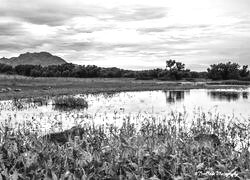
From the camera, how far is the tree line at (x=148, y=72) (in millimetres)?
109875

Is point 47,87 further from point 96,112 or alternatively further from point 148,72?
point 148,72

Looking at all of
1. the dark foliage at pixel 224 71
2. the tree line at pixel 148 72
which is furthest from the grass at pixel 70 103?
the dark foliage at pixel 224 71

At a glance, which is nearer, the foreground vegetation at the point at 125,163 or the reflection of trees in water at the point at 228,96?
the foreground vegetation at the point at 125,163

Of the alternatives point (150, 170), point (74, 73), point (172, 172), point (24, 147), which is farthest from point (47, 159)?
point (74, 73)

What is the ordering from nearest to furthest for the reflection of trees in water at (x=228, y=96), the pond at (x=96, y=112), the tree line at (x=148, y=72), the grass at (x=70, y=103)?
the pond at (x=96, y=112)
the grass at (x=70, y=103)
the reflection of trees in water at (x=228, y=96)
the tree line at (x=148, y=72)

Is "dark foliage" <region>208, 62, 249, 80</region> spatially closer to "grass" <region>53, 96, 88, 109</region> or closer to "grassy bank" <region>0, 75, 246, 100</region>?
"grassy bank" <region>0, 75, 246, 100</region>

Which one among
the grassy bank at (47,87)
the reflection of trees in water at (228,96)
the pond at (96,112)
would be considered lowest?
the reflection of trees in water at (228,96)

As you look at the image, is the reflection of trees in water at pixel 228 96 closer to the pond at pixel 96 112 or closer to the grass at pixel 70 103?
the pond at pixel 96 112

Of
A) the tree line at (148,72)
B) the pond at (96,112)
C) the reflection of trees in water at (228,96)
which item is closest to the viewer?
the pond at (96,112)

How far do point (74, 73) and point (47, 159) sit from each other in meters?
104

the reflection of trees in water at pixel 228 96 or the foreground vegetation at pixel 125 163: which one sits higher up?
the foreground vegetation at pixel 125 163

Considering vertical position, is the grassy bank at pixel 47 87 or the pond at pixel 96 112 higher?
the grassy bank at pixel 47 87

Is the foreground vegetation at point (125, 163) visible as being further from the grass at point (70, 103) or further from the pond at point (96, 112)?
the grass at point (70, 103)

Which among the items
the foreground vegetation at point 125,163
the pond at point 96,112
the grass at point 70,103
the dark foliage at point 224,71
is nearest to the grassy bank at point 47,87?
the grass at point 70,103
